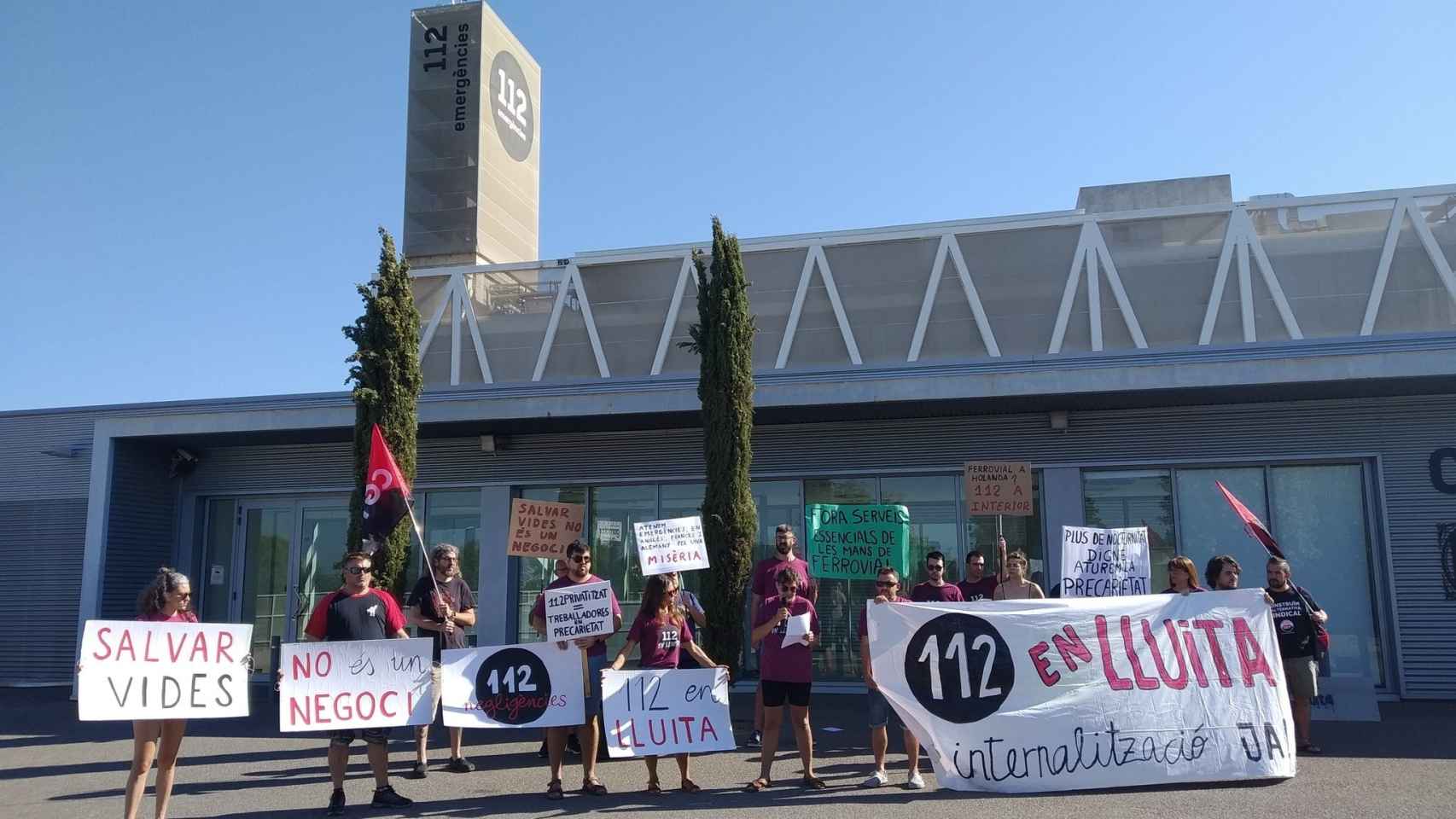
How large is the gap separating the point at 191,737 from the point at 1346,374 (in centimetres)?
1259

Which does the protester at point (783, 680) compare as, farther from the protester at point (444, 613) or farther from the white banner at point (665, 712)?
the protester at point (444, 613)

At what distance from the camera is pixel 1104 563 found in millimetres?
10180

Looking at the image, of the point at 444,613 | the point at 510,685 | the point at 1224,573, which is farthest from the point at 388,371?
the point at 1224,573

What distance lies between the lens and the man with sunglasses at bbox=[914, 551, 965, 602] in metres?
8.59

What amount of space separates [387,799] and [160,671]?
1731 millimetres

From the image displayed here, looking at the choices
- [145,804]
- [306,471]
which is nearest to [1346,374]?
[145,804]

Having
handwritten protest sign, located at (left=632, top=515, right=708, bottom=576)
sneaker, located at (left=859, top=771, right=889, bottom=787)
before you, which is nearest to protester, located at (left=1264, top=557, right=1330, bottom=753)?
sneaker, located at (left=859, top=771, right=889, bottom=787)

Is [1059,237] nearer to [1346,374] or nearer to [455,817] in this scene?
[1346,374]

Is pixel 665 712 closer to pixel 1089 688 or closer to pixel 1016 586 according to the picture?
pixel 1089 688

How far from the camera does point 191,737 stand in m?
10.8

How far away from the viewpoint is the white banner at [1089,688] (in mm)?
7324

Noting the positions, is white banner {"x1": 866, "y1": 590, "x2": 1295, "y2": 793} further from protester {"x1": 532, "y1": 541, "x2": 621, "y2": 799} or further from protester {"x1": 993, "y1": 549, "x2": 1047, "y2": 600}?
protester {"x1": 532, "y1": 541, "x2": 621, "y2": 799}

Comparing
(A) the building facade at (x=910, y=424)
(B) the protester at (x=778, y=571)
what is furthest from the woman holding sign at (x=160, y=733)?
(A) the building facade at (x=910, y=424)

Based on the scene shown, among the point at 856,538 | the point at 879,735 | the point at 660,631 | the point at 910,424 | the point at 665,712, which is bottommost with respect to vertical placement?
the point at 879,735
